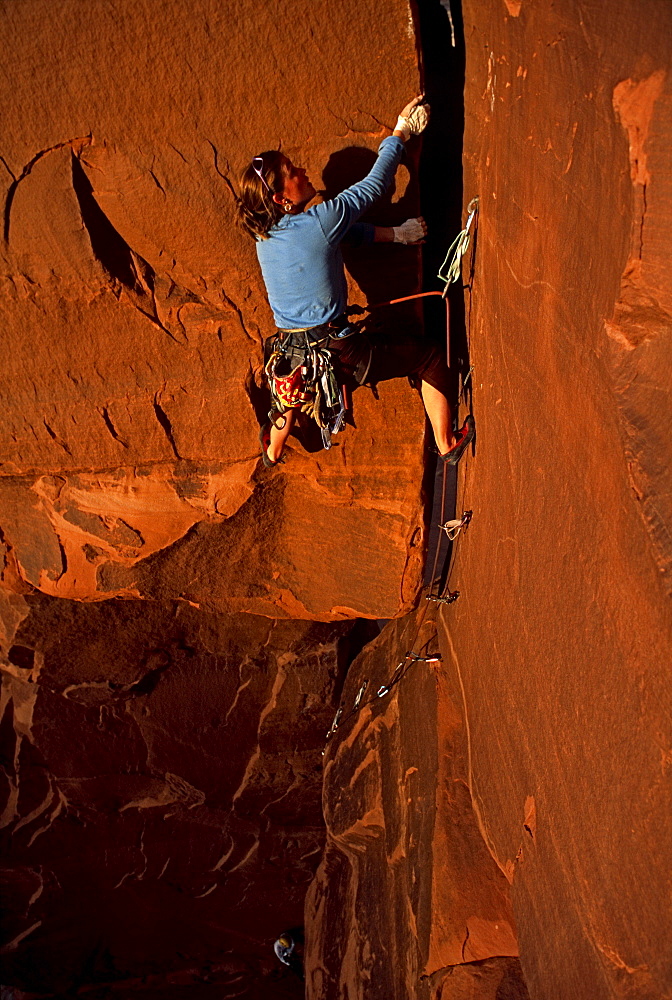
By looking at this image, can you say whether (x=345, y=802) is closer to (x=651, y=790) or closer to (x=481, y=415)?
(x=481, y=415)

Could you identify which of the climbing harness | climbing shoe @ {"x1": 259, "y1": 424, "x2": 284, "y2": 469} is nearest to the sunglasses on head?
the climbing harness

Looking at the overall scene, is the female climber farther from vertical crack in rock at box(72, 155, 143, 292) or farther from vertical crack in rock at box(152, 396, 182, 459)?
vertical crack in rock at box(72, 155, 143, 292)

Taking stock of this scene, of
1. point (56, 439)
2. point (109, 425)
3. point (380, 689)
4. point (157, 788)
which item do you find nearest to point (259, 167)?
point (109, 425)

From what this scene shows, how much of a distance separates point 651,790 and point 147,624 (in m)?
2.72

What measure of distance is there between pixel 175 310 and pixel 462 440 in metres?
1.05

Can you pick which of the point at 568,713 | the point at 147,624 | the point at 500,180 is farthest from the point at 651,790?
the point at 147,624

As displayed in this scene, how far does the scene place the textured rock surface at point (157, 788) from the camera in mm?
3598

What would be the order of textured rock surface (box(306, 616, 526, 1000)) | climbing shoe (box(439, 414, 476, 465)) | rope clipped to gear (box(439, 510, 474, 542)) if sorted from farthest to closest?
rope clipped to gear (box(439, 510, 474, 542)) → climbing shoe (box(439, 414, 476, 465)) → textured rock surface (box(306, 616, 526, 1000))

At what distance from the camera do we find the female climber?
1885mm

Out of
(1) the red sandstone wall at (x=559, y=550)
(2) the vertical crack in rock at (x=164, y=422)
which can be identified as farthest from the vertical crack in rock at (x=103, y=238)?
(1) the red sandstone wall at (x=559, y=550)

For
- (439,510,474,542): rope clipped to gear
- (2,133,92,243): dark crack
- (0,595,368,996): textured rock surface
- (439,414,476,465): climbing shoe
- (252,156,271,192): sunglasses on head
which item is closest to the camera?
(252,156,271,192): sunglasses on head

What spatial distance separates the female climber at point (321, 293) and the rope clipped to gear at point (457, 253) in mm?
121

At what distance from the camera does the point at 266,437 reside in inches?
104

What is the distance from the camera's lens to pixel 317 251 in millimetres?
1950
